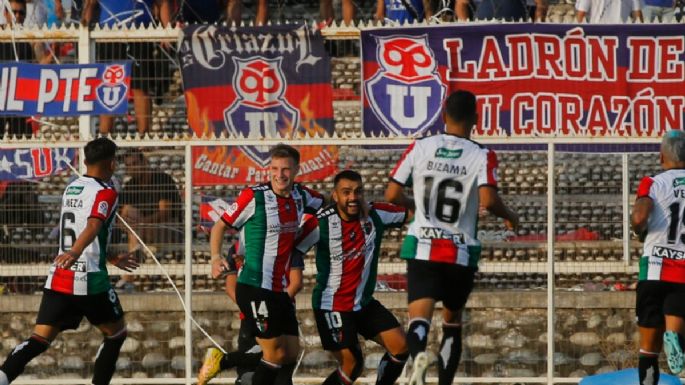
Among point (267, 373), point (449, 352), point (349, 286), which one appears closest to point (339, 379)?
point (267, 373)

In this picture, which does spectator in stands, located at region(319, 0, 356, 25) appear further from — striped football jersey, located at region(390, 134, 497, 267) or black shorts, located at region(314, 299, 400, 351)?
striped football jersey, located at region(390, 134, 497, 267)

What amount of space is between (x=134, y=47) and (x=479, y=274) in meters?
4.74

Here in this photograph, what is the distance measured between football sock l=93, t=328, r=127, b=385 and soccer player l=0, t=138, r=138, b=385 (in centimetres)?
17

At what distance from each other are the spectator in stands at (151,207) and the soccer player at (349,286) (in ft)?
9.62

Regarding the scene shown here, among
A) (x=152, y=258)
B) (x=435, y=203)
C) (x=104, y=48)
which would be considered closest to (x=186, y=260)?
(x=152, y=258)

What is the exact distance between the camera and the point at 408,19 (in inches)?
703

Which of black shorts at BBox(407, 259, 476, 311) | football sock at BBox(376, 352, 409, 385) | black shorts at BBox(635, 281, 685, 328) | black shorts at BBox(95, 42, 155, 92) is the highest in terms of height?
black shorts at BBox(95, 42, 155, 92)

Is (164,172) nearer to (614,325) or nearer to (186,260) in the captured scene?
(186,260)

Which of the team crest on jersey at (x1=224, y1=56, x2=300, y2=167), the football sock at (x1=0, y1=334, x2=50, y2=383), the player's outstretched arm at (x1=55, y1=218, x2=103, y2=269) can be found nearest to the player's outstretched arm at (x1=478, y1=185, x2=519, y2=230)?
the player's outstretched arm at (x1=55, y1=218, x2=103, y2=269)

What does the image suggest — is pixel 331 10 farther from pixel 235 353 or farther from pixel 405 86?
pixel 235 353

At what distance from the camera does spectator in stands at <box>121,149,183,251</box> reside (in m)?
15.2

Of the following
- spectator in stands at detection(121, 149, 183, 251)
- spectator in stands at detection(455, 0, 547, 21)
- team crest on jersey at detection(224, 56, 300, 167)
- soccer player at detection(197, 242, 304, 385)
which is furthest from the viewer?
spectator in stands at detection(455, 0, 547, 21)

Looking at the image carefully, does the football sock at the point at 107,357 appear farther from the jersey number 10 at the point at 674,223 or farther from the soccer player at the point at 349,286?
the jersey number 10 at the point at 674,223

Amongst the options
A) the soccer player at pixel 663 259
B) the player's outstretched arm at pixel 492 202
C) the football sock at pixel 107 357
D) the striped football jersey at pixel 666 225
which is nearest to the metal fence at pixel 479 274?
the football sock at pixel 107 357
